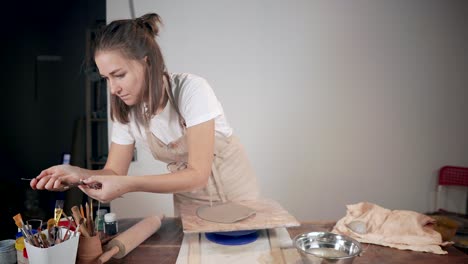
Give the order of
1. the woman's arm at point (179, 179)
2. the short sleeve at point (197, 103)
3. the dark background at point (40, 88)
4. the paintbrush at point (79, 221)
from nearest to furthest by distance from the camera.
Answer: the paintbrush at point (79, 221) → the woman's arm at point (179, 179) → the short sleeve at point (197, 103) → the dark background at point (40, 88)

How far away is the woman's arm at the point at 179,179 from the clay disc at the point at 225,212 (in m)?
0.10

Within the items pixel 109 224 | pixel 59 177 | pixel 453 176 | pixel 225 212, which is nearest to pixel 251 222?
pixel 225 212

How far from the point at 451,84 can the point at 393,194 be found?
1004 mm

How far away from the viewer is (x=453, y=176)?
2.91m

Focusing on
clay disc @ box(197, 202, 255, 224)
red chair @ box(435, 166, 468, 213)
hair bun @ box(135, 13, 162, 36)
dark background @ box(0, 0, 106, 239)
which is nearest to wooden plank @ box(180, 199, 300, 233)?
clay disc @ box(197, 202, 255, 224)

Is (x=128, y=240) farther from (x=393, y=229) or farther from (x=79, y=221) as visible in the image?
(x=393, y=229)

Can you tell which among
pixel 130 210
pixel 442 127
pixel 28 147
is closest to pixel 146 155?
pixel 130 210

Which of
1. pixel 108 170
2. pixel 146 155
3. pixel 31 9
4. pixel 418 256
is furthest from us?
pixel 31 9

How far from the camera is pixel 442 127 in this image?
2961 millimetres

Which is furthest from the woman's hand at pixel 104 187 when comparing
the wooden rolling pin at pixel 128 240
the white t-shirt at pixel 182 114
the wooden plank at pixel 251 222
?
the white t-shirt at pixel 182 114

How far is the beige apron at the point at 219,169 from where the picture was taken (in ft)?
5.06

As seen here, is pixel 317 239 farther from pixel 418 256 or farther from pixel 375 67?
pixel 375 67

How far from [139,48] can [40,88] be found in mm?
2754

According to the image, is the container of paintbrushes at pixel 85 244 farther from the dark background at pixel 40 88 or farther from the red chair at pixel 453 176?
the red chair at pixel 453 176
